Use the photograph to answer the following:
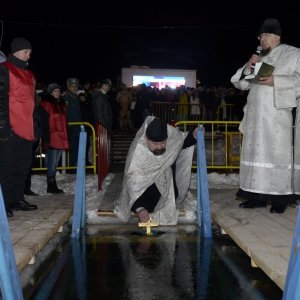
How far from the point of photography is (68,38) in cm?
3741

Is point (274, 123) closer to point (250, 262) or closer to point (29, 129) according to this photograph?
point (250, 262)

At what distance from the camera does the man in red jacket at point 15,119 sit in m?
5.02

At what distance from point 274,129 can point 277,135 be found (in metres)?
0.07

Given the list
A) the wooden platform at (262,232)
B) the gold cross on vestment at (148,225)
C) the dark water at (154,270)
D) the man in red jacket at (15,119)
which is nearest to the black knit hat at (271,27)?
the wooden platform at (262,232)

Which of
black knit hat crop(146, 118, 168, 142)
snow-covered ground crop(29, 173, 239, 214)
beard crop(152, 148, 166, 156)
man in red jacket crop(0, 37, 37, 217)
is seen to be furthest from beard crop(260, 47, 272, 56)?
snow-covered ground crop(29, 173, 239, 214)

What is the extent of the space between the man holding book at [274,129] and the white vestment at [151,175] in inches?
33.8

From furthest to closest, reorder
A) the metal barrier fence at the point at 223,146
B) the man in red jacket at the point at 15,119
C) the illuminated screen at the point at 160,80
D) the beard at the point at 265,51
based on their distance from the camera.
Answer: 1. the illuminated screen at the point at 160,80
2. the metal barrier fence at the point at 223,146
3. the beard at the point at 265,51
4. the man in red jacket at the point at 15,119

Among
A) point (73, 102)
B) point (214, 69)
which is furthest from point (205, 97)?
point (214, 69)

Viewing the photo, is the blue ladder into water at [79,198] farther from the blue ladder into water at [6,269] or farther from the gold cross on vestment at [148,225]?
the blue ladder into water at [6,269]

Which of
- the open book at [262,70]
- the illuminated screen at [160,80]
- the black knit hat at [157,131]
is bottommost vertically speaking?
the black knit hat at [157,131]

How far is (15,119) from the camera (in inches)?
204

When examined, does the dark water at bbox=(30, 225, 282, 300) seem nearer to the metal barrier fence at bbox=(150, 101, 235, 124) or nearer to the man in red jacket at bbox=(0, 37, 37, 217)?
the man in red jacket at bbox=(0, 37, 37, 217)

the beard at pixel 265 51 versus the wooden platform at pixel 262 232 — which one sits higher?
the beard at pixel 265 51

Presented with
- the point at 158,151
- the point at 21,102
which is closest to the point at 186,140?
the point at 158,151
